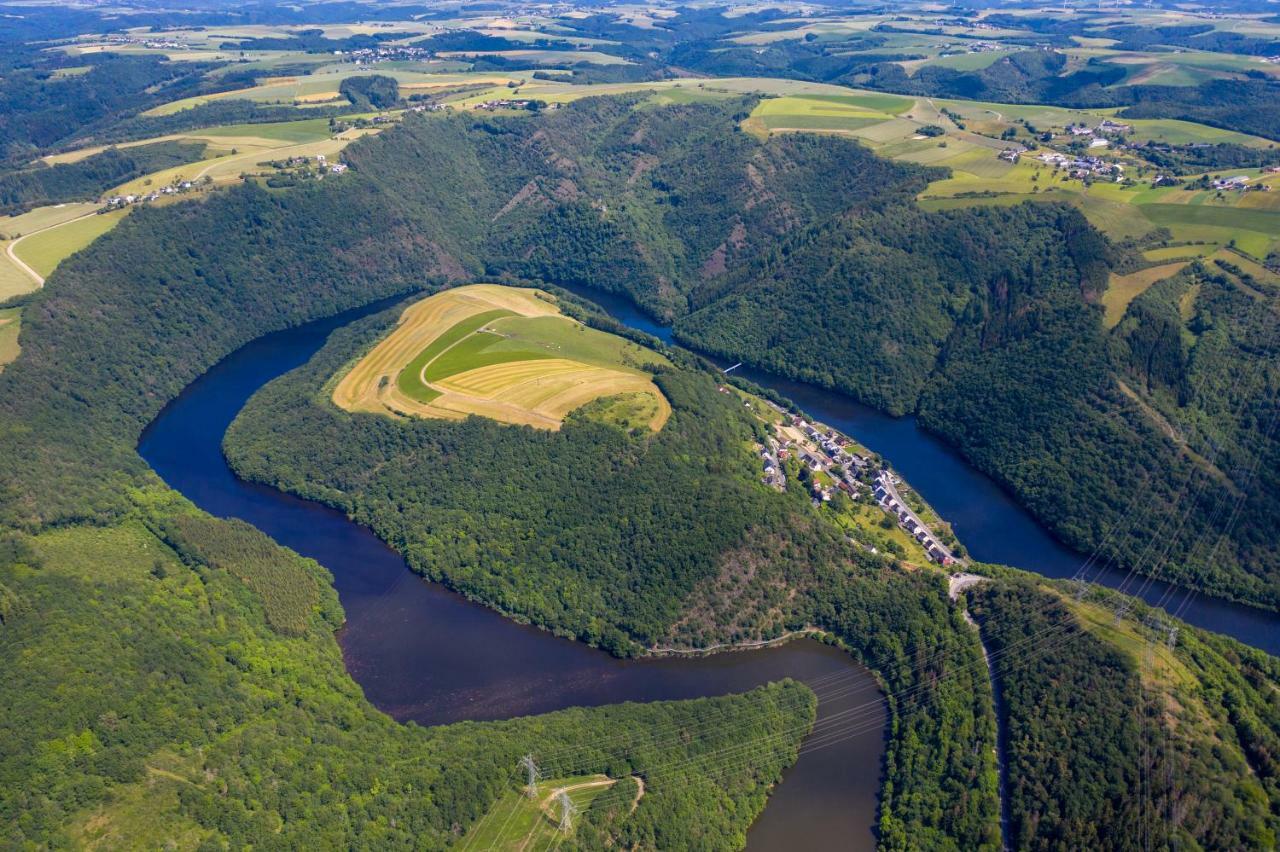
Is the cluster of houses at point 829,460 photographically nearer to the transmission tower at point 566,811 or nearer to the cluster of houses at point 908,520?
the cluster of houses at point 908,520

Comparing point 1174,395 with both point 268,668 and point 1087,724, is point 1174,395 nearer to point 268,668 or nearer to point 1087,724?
point 1087,724

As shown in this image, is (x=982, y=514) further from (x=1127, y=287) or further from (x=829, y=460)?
(x=1127, y=287)

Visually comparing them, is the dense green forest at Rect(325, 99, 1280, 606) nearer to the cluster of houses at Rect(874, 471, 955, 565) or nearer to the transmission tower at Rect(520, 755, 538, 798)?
the cluster of houses at Rect(874, 471, 955, 565)

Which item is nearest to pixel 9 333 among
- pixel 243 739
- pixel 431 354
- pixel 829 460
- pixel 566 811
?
pixel 431 354

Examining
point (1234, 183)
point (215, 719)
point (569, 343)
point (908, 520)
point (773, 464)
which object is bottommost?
point (908, 520)

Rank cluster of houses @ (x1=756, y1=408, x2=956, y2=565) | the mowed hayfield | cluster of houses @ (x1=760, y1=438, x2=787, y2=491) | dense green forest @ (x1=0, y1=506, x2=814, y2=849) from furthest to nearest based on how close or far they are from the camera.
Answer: the mowed hayfield < cluster of houses @ (x1=760, y1=438, x2=787, y2=491) < cluster of houses @ (x1=756, y1=408, x2=956, y2=565) < dense green forest @ (x1=0, y1=506, x2=814, y2=849)

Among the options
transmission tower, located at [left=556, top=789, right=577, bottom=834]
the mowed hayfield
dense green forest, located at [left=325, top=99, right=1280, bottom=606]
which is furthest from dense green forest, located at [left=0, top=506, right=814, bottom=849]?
dense green forest, located at [left=325, top=99, right=1280, bottom=606]
